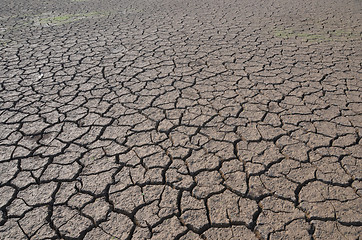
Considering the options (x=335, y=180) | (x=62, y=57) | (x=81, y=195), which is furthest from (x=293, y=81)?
(x=62, y=57)

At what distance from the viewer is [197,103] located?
3.28 m

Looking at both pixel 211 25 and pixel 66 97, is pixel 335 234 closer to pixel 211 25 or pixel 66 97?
pixel 66 97

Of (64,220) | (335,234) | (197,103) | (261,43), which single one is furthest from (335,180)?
(261,43)

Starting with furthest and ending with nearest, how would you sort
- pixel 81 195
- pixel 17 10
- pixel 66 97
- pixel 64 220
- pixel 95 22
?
pixel 17 10 → pixel 95 22 → pixel 66 97 → pixel 81 195 → pixel 64 220

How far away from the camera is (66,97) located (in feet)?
11.5

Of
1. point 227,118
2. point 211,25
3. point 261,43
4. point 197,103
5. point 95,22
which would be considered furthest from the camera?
point 95,22

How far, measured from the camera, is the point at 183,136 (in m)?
2.74

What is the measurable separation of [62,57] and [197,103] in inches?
113

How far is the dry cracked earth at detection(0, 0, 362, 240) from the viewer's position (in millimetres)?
1926

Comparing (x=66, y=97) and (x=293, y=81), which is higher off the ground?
(x=66, y=97)

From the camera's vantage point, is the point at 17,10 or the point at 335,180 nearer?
the point at 335,180

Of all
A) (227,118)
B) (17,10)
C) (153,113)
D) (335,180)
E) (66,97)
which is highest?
(17,10)

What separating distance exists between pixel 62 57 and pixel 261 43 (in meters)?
3.62

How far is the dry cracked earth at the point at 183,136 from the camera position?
1926 millimetres
